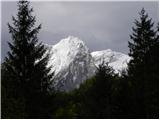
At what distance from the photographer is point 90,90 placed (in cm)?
2788

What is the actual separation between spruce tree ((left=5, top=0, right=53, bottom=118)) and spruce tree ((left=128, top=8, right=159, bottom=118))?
266 inches

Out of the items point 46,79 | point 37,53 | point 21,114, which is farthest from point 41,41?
point 21,114

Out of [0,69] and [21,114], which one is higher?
[0,69]

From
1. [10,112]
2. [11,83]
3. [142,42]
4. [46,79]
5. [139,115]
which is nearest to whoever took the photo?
[10,112]

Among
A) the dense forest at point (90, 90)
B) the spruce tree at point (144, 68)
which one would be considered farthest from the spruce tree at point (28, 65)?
the spruce tree at point (144, 68)

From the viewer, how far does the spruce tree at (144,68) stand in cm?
2543

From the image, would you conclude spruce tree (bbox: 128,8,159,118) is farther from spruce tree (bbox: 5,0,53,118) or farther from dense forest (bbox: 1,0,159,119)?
spruce tree (bbox: 5,0,53,118)

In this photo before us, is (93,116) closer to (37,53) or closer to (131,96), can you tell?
(131,96)

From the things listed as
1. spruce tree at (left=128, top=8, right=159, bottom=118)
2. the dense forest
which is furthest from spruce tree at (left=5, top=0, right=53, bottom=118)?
spruce tree at (left=128, top=8, right=159, bottom=118)

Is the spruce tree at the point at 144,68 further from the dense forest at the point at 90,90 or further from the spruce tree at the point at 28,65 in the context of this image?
the spruce tree at the point at 28,65

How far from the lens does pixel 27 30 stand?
2377 cm

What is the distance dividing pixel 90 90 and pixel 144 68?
3.97 m

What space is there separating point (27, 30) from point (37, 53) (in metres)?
1.69

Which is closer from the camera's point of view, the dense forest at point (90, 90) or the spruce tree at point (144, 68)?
the dense forest at point (90, 90)
